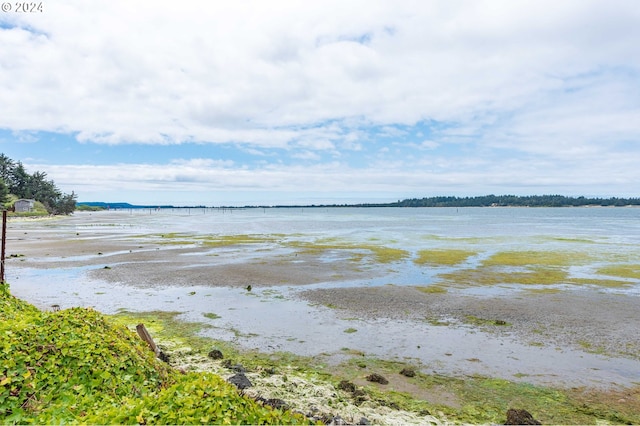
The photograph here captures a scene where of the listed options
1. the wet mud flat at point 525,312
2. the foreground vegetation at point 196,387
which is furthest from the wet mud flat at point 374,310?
the foreground vegetation at point 196,387

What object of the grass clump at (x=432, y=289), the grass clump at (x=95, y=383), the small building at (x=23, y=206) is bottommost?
the grass clump at (x=432, y=289)

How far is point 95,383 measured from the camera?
23.7 ft

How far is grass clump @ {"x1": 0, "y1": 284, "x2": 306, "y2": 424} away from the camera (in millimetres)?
5727

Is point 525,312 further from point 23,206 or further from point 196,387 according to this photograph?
point 23,206

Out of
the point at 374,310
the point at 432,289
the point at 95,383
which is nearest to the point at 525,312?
the point at 432,289

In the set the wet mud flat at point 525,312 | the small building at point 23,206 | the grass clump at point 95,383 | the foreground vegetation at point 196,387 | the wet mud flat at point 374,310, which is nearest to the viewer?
the grass clump at point 95,383

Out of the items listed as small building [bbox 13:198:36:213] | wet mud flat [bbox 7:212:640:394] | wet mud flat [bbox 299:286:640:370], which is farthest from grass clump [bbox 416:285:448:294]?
small building [bbox 13:198:36:213]

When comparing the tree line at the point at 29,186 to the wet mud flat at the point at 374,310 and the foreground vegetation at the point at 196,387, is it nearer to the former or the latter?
the wet mud flat at the point at 374,310

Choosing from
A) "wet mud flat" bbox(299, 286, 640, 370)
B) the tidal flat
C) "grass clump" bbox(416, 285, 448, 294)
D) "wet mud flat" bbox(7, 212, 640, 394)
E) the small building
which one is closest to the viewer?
the tidal flat

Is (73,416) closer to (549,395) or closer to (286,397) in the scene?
(286,397)

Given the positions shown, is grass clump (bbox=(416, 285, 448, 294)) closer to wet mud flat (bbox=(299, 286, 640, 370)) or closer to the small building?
wet mud flat (bbox=(299, 286, 640, 370))

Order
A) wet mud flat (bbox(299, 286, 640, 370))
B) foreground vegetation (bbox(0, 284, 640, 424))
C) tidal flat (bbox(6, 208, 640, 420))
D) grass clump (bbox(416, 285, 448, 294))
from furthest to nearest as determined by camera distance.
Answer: grass clump (bbox(416, 285, 448, 294)) → wet mud flat (bbox(299, 286, 640, 370)) → tidal flat (bbox(6, 208, 640, 420)) → foreground vegetation (bbox(0, 284, 640, 424))

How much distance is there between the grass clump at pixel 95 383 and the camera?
573cm

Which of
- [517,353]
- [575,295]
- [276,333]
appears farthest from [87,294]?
[575,295]
